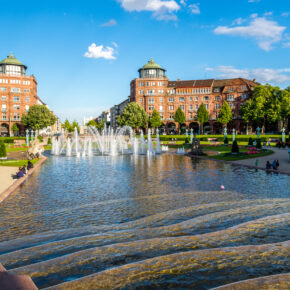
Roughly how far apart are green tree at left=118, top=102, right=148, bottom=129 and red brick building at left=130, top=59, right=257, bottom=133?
8958 millimetres

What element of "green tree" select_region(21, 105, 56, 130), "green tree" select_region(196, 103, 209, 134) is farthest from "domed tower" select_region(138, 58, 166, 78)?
"green tree" select_region(21, 105, 56, 130)

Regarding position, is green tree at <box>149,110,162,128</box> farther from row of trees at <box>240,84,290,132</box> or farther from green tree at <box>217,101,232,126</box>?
row of trees at <box>240,84,290,132</box>


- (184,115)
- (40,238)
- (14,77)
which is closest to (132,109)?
(184,115)

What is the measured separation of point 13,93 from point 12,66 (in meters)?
10.9

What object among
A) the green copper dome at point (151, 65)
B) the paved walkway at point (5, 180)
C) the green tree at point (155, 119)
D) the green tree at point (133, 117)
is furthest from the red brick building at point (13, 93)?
the paved walkway at point (5, 180)

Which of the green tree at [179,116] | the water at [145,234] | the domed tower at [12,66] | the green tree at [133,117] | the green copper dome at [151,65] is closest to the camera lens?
the water at [145,234]

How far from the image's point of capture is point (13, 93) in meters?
101

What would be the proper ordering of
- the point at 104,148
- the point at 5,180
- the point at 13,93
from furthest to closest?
1. the point at 13,93
2. the point at 104,148
3. the point at 5,180

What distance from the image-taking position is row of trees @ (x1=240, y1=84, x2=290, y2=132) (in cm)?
8462

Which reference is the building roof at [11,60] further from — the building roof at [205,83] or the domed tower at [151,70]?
the building roof at [205,83]

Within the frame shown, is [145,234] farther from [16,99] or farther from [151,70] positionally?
[151,70]

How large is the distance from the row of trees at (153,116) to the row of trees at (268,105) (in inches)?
229

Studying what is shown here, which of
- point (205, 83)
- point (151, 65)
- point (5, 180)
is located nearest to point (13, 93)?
point (151, 65)

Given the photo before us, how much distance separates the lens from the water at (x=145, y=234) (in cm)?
781
